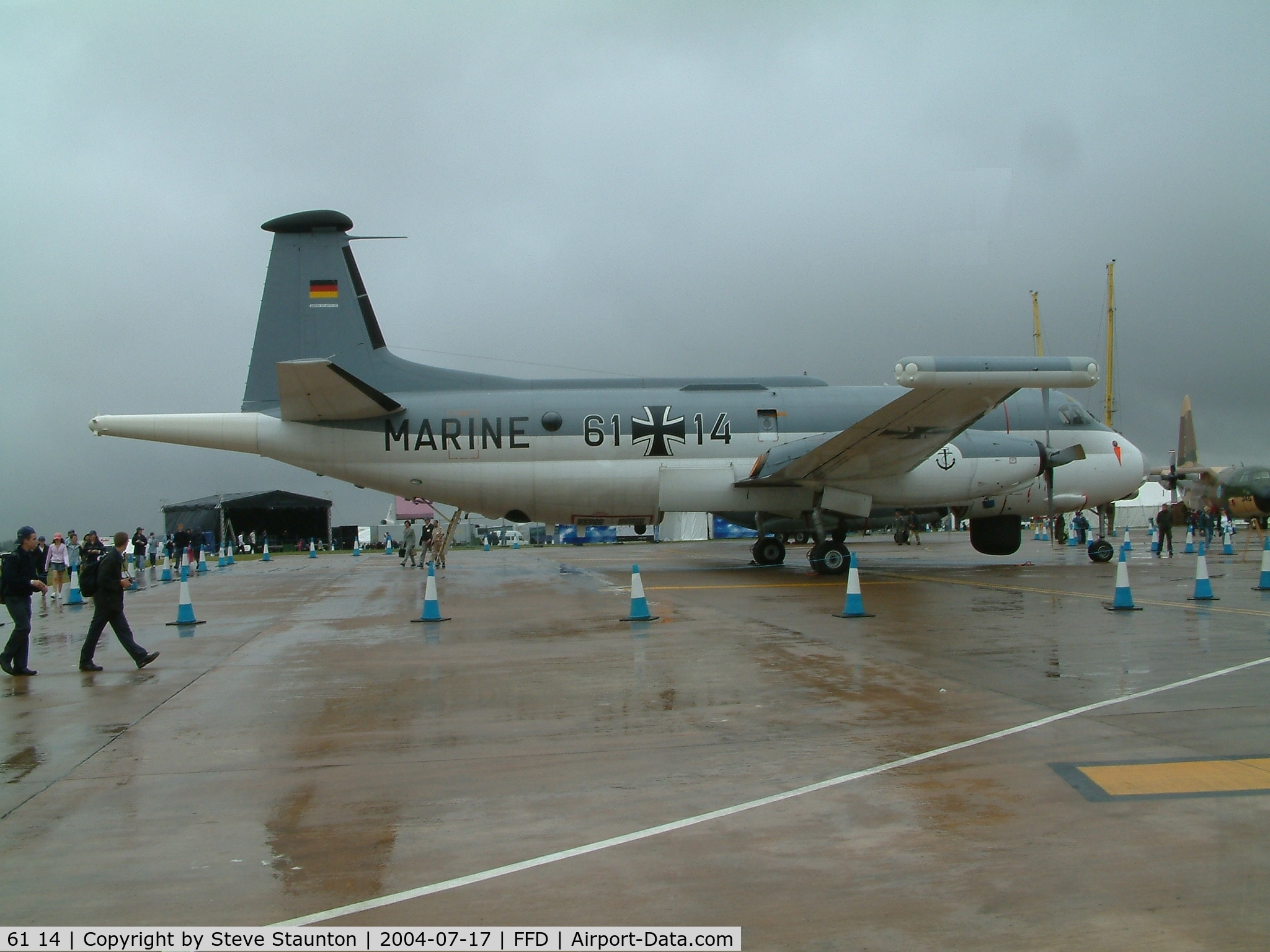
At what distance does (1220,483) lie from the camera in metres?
32.8

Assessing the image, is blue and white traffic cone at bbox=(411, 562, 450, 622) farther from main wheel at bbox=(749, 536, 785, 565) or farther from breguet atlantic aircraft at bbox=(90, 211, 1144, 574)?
main wheel at bbox=(749, 536, 785, 565)

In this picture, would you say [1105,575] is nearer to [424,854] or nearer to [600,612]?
[600,612]

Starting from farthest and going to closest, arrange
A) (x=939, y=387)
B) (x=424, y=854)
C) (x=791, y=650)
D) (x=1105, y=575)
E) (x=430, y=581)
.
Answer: (x=1105, y=575) < (x=939, y=387) < (x=430, y=581) < (x=791, y=650) < (x=424, y=854)

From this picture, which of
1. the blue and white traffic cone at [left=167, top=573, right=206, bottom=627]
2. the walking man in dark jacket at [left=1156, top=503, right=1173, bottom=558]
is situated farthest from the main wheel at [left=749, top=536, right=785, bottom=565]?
the blue and white traffic cone at [left=167, top=573, right=206, bottom=627]

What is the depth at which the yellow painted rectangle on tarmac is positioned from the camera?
4832 mm

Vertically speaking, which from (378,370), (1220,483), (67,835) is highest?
(378,370)

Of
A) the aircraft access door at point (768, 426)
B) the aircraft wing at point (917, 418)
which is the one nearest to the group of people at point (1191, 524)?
the aircraft wing at point (917, 418)

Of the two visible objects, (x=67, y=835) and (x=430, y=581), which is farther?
(x=430, y=581)

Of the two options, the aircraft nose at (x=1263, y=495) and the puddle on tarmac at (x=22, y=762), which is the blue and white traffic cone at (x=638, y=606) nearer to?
the puddle on tarmac at (x=22, y=762)

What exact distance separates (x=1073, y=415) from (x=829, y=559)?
7679 mm

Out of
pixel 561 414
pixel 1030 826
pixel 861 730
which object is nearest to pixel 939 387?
pixel 561 414

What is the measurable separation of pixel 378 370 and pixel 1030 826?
18.6 metres

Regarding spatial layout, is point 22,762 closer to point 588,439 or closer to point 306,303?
point 588,439

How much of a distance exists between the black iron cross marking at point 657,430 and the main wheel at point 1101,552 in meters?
10.1
